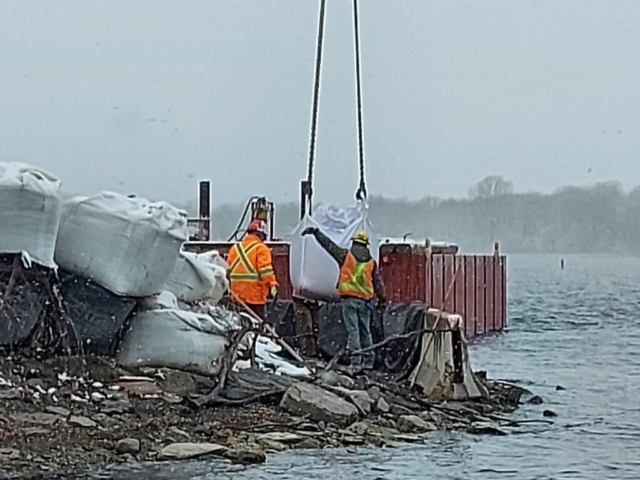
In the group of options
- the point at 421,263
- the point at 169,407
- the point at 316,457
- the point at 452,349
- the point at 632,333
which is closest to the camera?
the point at 316,457

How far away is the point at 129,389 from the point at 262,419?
4.40 feet

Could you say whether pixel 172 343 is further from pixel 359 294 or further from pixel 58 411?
pixel 359 294

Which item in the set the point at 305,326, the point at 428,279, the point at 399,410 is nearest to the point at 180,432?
the point at 399,410

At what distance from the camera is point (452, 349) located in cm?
1437

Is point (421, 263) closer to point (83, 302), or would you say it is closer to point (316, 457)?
point (83, 302)

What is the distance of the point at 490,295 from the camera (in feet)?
124

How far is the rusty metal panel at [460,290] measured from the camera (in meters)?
32.2

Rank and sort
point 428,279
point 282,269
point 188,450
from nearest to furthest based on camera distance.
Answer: point 188,450 < point 282,269 < point 428,279

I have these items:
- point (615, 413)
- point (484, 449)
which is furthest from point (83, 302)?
point (615, 413)

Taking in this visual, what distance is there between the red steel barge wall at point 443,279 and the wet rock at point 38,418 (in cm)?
647

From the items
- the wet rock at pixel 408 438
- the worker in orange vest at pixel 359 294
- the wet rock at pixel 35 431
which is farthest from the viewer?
the worker in orange vest at pixel 359 294

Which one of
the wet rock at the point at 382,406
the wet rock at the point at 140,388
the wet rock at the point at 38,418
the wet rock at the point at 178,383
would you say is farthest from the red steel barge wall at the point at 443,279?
the wet rock at the point at 38,418

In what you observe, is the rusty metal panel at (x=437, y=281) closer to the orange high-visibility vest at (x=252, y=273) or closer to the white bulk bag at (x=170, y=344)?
the orange high-visibility vest at (x=252, y=273)

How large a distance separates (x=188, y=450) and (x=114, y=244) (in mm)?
3023
